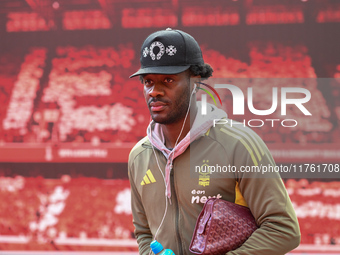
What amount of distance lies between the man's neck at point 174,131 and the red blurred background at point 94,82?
1669mm

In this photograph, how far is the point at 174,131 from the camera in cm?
153

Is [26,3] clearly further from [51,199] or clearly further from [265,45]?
[265,45]

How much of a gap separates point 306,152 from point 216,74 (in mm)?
930

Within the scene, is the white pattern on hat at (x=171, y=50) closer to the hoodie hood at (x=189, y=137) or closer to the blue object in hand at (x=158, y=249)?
the hoodie hood at (x=189, y=137)

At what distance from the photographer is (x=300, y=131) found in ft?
10.1

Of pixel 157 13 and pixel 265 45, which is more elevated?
pixel 157 13

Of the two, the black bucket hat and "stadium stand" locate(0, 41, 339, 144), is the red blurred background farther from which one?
the black bucket hat

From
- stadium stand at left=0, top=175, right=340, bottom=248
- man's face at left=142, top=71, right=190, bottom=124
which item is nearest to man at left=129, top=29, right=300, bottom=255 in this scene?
man's face at left=142, top=71, right=190, bottom=124

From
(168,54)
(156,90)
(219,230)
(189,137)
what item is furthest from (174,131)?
(219,230)

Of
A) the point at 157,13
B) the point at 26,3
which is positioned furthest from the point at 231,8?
the point at 26,3

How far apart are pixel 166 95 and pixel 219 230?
492 mm

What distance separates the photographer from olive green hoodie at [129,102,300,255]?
50.7 inches

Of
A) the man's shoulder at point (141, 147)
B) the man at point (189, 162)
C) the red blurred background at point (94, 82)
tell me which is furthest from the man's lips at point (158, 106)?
the red blurred background at point (94, 82)

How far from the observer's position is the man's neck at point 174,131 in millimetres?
1506
